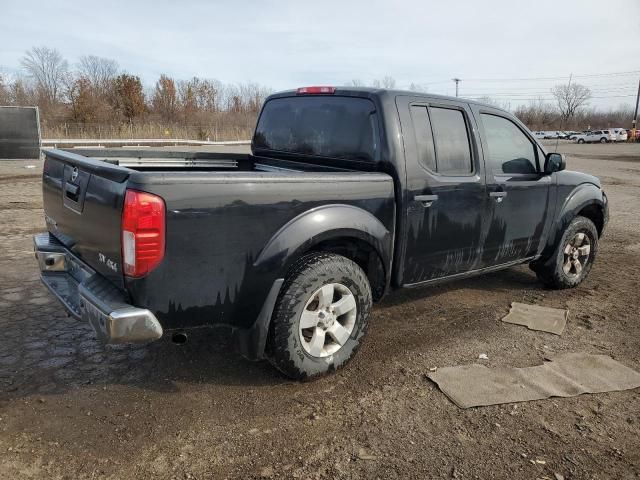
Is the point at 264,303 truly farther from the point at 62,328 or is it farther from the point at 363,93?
the point at 62,328

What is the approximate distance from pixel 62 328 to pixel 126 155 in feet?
5.18

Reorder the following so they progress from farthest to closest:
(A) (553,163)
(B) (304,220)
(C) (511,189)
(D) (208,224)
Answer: (A) (553,163) → (C) (511,189) → (B) (304,220) → (D) (208,224)

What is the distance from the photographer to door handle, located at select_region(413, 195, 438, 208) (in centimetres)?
373

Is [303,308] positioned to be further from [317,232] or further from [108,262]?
[108,262]

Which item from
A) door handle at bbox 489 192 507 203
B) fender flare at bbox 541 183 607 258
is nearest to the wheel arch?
door handle at bbox 489 192 507 203

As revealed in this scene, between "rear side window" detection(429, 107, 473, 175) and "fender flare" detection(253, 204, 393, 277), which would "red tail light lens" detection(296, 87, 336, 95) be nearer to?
"rear side window" detection(429, 107, 473, 175)

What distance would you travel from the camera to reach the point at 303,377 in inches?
130

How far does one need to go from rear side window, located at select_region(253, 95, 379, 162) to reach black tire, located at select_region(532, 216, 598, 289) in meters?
2.69

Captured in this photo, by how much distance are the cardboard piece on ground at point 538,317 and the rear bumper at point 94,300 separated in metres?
3.28

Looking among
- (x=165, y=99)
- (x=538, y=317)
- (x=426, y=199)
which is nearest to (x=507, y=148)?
(x=426, y=199)

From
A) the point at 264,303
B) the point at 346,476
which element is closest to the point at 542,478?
the point at 346,476

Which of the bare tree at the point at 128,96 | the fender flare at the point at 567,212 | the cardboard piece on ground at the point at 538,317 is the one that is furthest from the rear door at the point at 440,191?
the bare tree at the point at 128,96

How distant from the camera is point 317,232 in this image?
3.16 m

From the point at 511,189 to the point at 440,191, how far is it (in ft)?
3.20
